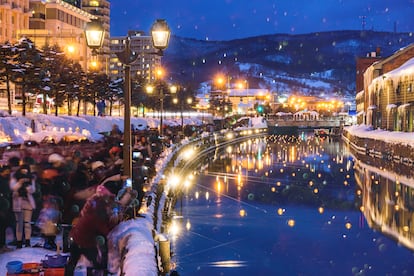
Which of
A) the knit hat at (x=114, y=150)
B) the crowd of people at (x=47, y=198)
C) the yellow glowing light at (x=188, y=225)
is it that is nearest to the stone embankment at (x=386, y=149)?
the yellow glowing light at (x=188, y=225)

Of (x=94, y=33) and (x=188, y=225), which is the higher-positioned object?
(x=94, y=33)

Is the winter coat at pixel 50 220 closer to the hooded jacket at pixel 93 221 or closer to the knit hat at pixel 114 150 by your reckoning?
the hooded jacket at pixel 93 221

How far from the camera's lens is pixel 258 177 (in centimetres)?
2864

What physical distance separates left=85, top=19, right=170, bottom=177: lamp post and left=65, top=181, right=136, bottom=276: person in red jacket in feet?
10.7

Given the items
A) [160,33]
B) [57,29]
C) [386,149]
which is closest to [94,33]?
[160,33]

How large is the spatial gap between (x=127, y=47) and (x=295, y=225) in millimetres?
7331

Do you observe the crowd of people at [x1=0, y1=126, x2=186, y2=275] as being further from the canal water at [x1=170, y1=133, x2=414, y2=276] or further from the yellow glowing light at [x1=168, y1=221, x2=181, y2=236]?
the yellow glowing light at [x1=168, y1=221, x2=181, y2=236]

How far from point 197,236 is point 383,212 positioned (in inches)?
271

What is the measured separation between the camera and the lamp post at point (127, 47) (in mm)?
11109

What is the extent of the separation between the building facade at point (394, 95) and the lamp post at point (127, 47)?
2954 centimetres

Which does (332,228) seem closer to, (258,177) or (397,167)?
(258,177)

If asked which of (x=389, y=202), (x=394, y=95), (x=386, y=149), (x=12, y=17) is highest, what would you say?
(x=12, y=17)

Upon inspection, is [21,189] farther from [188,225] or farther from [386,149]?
[386,149]

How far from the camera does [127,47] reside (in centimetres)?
1133
